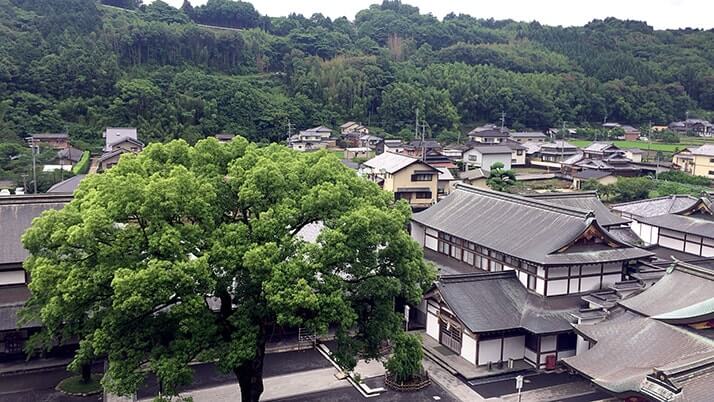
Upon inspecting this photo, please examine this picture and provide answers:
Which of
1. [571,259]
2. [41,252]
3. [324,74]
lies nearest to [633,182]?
[571,259]

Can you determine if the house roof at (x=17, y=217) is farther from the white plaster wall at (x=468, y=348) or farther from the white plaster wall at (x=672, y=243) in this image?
the white plaster wall at (x=672, y=243)

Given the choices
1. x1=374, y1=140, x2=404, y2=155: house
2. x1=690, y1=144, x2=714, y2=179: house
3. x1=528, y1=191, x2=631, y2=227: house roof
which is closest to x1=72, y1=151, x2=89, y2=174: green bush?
x1=374, y1=140, x2=404, y2=155: house

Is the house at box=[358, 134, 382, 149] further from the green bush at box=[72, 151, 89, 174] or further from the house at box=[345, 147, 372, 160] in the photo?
the green bush at box=[72, 151, 89, 174]

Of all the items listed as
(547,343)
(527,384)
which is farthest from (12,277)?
(547,343)

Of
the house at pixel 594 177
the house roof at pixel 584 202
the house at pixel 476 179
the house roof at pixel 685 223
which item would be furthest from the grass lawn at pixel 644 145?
the house roof at pixel 584 202

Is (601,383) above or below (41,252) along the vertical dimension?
below

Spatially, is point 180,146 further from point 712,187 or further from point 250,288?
point 712,187
